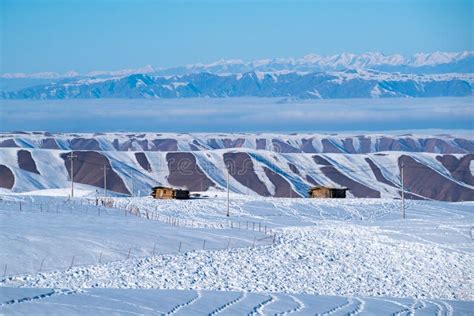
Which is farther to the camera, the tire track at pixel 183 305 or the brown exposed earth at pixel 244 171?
the brown exposed earth at pixel 244 171

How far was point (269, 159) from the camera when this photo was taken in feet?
475

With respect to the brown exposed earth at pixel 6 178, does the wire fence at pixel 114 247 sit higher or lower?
higher

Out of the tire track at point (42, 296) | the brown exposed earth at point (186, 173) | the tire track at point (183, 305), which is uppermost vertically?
the tire track at point (42, 296)

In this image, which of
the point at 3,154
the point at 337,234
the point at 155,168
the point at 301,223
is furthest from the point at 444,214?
the point at 3,154

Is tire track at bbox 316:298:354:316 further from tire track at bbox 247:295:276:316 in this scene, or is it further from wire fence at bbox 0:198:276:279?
wire fence at bbox 0:198:276:279

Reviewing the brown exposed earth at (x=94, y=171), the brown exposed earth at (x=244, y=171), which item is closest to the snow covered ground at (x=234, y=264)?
the brown exposed earth at (x=94, y=171)

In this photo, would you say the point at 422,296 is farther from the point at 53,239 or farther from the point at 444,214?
the point at 444,214

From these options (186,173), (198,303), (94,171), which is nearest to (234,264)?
(198,303)

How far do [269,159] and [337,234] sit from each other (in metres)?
104

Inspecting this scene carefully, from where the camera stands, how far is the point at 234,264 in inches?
1190

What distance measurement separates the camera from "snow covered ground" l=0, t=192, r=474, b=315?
71.9 feet

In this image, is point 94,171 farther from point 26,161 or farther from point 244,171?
point 244,171

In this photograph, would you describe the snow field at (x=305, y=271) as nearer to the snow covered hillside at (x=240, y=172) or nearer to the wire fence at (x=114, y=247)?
the wire fence at (x=114, y=247)

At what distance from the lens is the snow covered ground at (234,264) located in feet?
71.9
